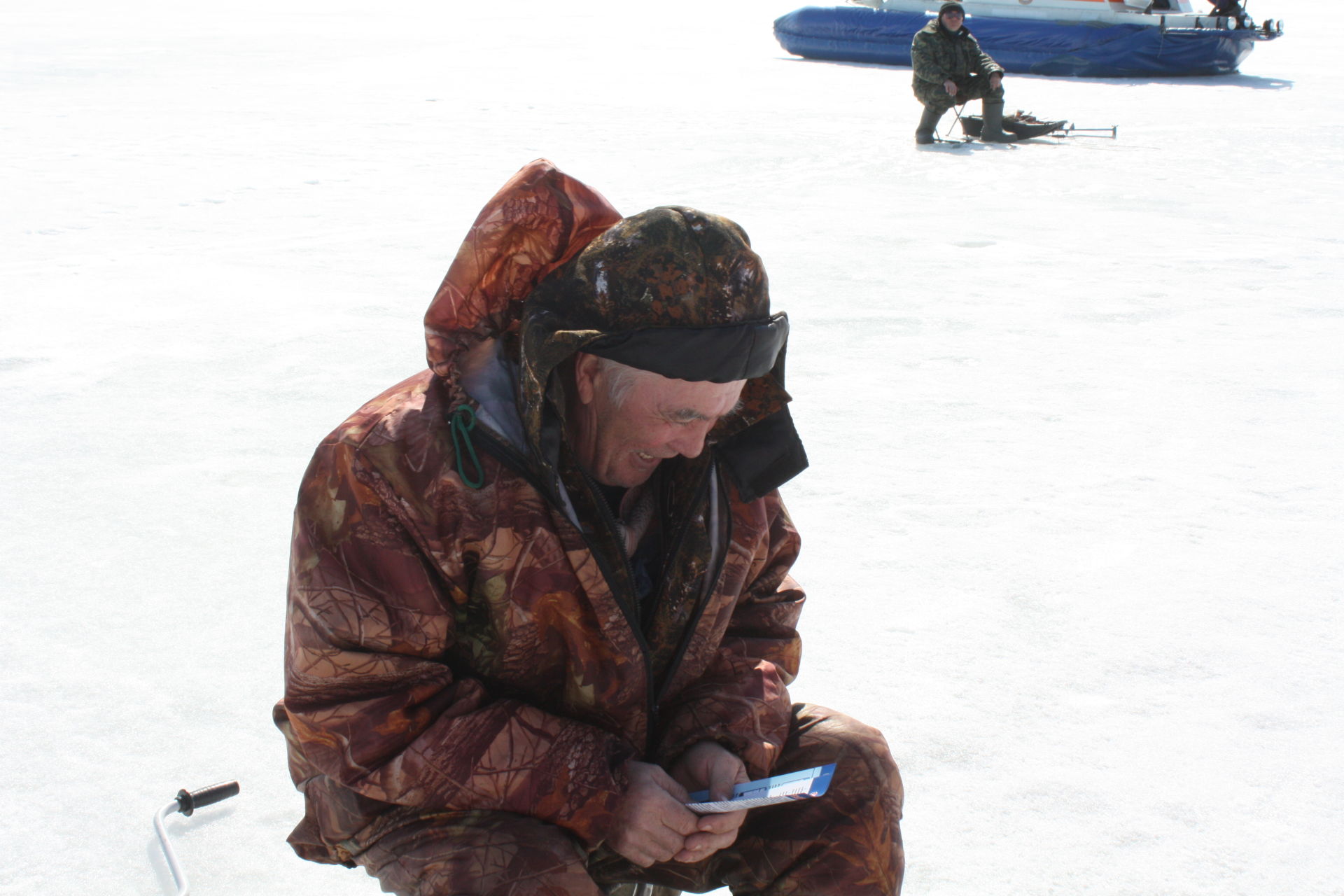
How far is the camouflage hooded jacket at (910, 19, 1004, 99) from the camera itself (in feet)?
39.6

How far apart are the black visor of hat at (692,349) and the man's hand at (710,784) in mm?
512

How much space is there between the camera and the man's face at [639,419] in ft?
5.32

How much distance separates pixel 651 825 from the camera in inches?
63.0

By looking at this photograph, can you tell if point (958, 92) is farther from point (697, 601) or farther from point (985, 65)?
point (697, 601)

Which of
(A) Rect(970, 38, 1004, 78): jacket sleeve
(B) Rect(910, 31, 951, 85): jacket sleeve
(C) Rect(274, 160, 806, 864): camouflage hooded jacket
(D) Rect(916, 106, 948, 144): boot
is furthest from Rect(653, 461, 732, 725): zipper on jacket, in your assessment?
(A) Rect(970, 38, 1004, 78): jacket sleeve

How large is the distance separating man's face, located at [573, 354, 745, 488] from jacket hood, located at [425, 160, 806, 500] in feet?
0.14

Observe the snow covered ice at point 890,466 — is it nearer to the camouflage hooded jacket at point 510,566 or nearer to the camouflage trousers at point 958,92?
the camouflage hooded jacket at point 510,566

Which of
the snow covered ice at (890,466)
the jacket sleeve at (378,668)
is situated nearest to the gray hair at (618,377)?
the jacket sleeve at (378,668)

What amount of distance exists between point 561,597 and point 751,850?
0.46 metres

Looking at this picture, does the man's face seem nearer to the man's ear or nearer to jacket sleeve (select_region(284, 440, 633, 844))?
the man's ear

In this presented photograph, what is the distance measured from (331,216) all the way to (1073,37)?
13.0 metres

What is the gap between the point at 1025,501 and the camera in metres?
3.80

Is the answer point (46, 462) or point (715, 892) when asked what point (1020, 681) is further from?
point (46, 462)

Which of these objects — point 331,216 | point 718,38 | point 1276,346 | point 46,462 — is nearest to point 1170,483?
point 1276,346
